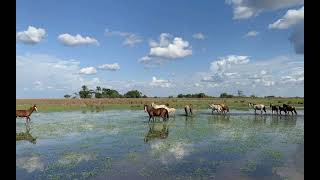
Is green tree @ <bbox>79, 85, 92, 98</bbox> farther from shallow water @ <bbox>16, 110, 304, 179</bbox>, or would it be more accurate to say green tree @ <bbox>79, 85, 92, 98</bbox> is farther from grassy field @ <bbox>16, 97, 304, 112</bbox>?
shallow water @ <bbox>16, 110, 304, 179</bbox>

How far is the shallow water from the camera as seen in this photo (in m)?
8.84

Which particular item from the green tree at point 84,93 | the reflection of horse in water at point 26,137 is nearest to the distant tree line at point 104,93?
the green tree at point 84,93

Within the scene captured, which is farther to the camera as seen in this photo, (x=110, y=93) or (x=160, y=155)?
(x=110, y=93)

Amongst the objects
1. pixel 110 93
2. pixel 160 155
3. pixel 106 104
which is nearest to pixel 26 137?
pixel 160 155

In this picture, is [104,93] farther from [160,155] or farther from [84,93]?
[160,155]

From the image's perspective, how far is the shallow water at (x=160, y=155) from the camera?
8.84 metres

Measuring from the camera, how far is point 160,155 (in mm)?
11148

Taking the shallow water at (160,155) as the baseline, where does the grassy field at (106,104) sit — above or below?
above

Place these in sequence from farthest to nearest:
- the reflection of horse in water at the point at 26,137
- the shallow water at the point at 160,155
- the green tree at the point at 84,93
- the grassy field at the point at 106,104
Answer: the green tree at the point at 84,93 → the grassy field at the point at 106,104 → the reflection of horse in water at the point at 26,137 → the shallow water at the point at 160,155

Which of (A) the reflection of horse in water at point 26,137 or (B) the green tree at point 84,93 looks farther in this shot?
(B) the green tree at point 84,93

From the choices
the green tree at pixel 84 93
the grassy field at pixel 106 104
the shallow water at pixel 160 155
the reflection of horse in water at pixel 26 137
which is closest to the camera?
the shallow water at pixel 160 155

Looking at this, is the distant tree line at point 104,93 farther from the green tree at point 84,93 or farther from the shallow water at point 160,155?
the shallow water at point 160,155

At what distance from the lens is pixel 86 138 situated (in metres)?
15.5
